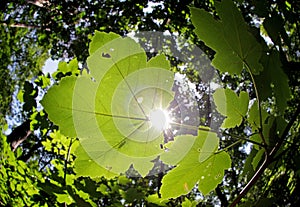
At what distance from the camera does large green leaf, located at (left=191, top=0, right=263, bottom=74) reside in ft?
2.20

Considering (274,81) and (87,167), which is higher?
(274,81)

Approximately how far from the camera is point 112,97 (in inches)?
25.2

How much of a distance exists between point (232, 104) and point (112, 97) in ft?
1.02

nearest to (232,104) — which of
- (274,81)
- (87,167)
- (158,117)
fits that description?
(274,81)

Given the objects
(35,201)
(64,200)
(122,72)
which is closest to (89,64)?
(122,72)

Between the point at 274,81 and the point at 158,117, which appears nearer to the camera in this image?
the point at 158,117

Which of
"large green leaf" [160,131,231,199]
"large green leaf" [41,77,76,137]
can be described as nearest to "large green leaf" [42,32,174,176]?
"large green leaf" [41,77,76,137]

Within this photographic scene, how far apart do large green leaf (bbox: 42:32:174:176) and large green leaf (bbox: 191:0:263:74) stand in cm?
11

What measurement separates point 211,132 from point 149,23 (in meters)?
5.23

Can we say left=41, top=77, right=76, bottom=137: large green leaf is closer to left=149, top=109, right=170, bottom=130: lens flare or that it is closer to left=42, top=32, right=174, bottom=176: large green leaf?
left=42, top=32, right=174, bottom=176: large green leaf

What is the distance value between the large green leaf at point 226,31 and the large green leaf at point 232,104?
4.3 inches

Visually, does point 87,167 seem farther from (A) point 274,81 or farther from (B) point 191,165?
(A) point 274,81

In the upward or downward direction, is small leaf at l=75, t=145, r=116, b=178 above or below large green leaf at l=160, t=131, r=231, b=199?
above

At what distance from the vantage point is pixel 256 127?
80 cm
